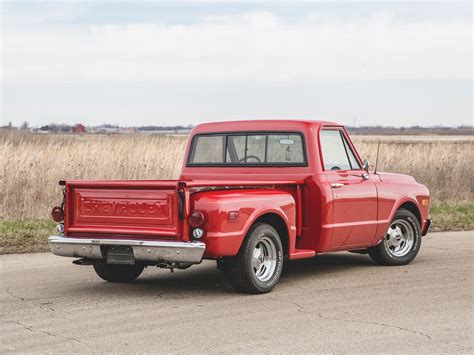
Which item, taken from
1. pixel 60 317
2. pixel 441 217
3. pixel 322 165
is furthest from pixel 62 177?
pixel 60 317

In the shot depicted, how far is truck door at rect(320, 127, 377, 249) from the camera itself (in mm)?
10648

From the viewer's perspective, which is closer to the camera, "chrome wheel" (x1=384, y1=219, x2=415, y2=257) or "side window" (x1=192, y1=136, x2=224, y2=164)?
"side window" (x1=192, y1=136, x2=224, y2=164)

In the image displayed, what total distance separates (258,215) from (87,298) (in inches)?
75.7

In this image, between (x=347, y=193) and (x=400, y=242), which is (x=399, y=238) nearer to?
(x=400, y=242)

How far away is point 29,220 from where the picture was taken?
16.2 meters

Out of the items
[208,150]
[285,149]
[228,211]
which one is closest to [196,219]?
[228,211]

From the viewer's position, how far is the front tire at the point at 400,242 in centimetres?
1182

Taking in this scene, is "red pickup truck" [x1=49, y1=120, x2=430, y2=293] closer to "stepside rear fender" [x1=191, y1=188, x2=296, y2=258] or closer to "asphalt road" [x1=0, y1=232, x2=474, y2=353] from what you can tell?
"stepside rear fender" [x1=191, y1=188, x2=296, y2=258]

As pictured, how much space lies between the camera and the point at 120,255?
9.23m

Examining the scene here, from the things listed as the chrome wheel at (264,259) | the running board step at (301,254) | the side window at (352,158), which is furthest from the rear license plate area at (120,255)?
the side window at (352,158)

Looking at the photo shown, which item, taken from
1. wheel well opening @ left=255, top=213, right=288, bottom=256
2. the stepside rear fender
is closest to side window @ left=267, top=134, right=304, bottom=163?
wheel well opening @ left=255, top=213, right=288, bottom=256

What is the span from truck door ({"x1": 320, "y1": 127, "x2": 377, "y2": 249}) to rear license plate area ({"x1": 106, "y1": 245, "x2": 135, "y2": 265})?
2.53 meters

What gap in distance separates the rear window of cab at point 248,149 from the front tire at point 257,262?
1.33 metres

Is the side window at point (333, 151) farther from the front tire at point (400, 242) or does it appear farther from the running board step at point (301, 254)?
the front tire at point (400, 242)
